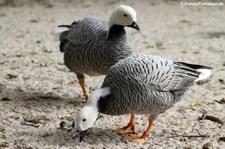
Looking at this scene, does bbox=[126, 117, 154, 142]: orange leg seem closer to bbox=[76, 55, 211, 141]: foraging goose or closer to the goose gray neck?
bbox=[76, 55, 211, 141]: foraging goose

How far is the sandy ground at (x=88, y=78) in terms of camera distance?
454cm

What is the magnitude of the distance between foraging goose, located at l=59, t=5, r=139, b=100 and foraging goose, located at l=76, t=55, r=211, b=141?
574 millimetres

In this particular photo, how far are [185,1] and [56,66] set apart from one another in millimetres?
5493

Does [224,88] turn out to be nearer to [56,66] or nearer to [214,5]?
[56,66]

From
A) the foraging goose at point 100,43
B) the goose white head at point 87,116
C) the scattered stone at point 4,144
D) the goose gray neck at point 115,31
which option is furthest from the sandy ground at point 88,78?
the goose gray neck at point 115,31

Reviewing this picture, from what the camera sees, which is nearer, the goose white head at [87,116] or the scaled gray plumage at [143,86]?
the goose white head at [87,116]

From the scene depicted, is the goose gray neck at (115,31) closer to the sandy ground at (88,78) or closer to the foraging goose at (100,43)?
the foraging goose at (100,43)

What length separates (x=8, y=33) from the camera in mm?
8711

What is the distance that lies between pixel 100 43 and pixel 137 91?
3.65 ft

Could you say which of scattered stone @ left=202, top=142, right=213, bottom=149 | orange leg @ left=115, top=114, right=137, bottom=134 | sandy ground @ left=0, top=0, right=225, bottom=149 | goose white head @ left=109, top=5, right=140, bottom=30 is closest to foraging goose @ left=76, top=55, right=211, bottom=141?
orange leg @ left=115, top=114, right=137, bottom=134

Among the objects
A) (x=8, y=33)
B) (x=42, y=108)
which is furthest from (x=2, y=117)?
(x=8, y=33)

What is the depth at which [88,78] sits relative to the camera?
6457 mm

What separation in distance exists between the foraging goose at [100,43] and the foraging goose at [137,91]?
574mm

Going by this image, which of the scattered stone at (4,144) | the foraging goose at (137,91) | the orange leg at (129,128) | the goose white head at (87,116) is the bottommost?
the scattered stone at (4,144)
